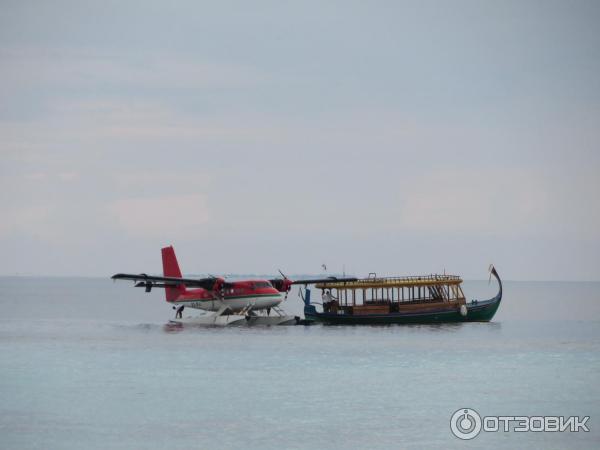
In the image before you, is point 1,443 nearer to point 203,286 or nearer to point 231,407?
point 231,407

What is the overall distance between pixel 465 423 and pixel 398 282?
37362mm

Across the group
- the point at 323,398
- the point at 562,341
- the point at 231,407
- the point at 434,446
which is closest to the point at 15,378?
the point at 231,407

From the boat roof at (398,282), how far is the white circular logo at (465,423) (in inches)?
1316

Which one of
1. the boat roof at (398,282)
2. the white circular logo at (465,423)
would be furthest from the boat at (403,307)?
the white circular logo at (465,423)

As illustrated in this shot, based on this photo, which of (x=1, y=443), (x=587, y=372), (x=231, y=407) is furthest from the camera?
(x=587, y=372)

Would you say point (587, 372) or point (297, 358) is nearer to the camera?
point (587, 372)

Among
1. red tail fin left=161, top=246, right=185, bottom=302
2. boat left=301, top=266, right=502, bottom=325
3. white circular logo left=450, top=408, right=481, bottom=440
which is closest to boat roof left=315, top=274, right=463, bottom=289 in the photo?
boat left=301, top=266, right=502, bottom=325

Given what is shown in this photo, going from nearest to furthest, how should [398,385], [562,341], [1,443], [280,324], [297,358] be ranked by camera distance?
[1,443], [398,385], [297,358], [562,341], [280,324]

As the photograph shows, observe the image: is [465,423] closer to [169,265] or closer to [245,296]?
[245,296]

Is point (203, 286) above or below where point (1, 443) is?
above

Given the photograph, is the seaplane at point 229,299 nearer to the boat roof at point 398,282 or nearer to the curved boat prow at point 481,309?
the boat roof at point 398,282

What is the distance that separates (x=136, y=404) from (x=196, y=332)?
111ft

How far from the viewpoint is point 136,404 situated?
125 ft

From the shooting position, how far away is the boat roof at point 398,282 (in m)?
71.1
